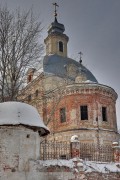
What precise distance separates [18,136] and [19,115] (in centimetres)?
77

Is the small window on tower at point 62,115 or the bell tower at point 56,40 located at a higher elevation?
the bell tower at point 56,40

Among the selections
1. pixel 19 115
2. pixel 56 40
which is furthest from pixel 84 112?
pixel 19 115

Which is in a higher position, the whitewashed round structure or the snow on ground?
the whitewashed round structure

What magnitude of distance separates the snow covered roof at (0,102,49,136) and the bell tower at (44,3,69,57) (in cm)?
2682

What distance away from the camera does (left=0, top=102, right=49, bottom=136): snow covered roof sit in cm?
1161

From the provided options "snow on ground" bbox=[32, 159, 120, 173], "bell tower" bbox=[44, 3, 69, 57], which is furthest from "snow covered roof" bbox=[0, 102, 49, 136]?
"bell tower" bbox=[44, 3, 69, 57]

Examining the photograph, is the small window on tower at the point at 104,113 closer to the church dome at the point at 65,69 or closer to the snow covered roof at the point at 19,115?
the church dome at the point at 65,69

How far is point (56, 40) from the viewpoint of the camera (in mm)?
40125

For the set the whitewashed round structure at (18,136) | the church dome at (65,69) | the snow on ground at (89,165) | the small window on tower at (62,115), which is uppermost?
the church dome at (65,69)

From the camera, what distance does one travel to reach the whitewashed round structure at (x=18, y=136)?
11438mm

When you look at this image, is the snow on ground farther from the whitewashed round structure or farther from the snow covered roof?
the snow covered roof

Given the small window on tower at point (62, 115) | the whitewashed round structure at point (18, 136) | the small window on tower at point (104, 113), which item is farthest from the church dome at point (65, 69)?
the whitewashed round structure at point (18, 136)

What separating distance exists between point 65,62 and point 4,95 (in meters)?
18.4

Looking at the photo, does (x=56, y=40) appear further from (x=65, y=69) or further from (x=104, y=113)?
(x=104, y=113)
